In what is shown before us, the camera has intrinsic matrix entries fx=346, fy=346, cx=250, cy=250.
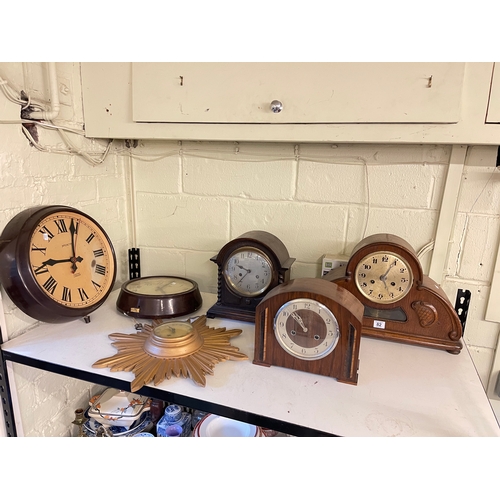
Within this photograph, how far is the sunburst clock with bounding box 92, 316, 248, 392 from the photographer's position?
2.53 ft

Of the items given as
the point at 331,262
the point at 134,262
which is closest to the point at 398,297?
the point at 331,262

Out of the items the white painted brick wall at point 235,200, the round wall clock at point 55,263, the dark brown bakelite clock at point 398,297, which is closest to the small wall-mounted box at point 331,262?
the white painted brick wall at point 235,200

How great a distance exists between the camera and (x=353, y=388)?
0.75 meters

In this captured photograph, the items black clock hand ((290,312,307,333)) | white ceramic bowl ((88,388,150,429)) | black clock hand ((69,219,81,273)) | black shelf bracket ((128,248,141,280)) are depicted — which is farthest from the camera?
black shelf bracket ((128,248,141,280))

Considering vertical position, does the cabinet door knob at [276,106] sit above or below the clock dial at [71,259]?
above

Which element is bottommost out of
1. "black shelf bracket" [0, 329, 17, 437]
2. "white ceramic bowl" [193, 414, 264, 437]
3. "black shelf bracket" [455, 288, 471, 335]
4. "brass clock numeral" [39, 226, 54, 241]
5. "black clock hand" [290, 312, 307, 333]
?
"white ceramic bowl" [193, 414, 264, 437]

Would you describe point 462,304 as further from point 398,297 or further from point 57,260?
point 57,260

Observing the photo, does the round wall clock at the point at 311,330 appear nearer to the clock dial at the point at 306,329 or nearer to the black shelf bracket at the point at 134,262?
the clock dial at the point at 306,329

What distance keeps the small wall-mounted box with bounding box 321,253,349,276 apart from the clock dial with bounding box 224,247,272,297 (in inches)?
9.0

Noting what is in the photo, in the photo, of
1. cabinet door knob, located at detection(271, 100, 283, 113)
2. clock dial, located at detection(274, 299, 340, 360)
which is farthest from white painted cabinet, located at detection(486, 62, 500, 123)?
clock dial, located at detection(274, 299, 340, 360)

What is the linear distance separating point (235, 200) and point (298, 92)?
0.44 m

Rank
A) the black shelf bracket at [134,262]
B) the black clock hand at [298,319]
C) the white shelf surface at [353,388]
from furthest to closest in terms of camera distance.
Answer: the black shelf bracket at [134,262] → the black clock hand at [298,319] → the white shelf surface at [353,388]

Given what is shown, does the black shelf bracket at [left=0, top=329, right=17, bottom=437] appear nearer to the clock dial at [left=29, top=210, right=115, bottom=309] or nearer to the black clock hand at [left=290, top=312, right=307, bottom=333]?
the clock dial at [left=29, top=210, right=115, bottom=309]

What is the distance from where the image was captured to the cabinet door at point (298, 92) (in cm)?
83
